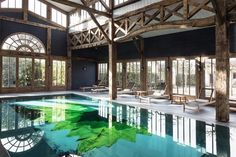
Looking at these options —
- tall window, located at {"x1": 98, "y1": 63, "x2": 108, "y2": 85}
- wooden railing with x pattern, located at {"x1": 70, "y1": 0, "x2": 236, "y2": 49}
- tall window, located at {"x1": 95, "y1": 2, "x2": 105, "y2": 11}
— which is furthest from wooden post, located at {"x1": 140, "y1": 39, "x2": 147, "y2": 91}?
tall window, located at {"x1": 98, "y1": 63, "x2": 108, "y2": 85}

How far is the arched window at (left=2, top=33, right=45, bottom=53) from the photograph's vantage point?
14461 mm

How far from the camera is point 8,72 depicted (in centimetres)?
1448

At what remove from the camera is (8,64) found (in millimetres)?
14516

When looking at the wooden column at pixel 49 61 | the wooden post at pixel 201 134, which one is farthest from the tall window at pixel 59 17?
the wooden post at pixel 201 134

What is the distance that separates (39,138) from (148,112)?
446 centimetres

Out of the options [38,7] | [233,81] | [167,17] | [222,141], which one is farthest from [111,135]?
[38,7]

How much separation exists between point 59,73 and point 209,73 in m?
11.5

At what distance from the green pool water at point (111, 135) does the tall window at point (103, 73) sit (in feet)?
31.6

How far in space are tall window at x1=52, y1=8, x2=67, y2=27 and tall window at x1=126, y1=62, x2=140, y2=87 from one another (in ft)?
21.7

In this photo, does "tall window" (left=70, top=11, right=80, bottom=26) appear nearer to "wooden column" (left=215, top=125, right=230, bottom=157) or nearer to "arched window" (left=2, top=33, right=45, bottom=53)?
"arched window" (left=2, top=33, right=45, bottom=53)

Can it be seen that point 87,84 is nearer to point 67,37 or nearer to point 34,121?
point 67,37

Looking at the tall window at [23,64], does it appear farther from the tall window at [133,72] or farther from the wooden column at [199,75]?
the wooden column at [199,75]

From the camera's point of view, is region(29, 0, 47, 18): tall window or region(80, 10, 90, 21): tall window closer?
region(80, 10, 90, 21): tall window

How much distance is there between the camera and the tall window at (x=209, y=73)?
34.0ft
